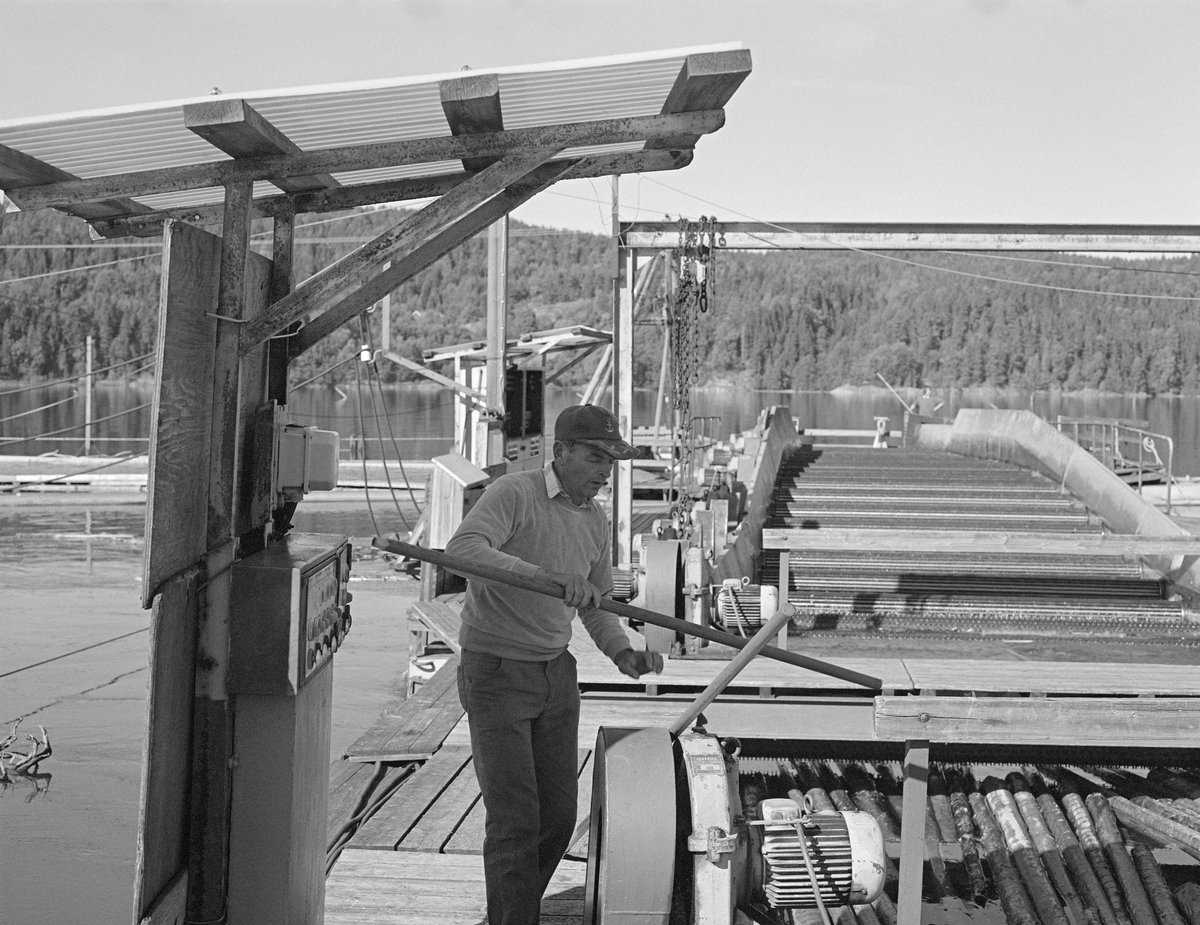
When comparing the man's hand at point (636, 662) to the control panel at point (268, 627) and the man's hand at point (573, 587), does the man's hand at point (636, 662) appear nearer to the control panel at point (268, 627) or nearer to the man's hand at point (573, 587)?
the man's hand at point (573, 587)

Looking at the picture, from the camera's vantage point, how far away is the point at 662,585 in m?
8.80

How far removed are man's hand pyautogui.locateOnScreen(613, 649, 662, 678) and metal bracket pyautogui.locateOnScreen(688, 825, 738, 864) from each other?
715 millimetres

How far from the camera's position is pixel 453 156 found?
12.1ft

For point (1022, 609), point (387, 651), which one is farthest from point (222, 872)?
point (387, 651)

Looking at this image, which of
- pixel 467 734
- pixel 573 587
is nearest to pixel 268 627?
pixel 573 587

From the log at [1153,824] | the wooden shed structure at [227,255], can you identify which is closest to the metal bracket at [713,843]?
the wooden shed structure at [227,255]

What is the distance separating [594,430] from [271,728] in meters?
1.28

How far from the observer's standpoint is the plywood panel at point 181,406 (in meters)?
3.07

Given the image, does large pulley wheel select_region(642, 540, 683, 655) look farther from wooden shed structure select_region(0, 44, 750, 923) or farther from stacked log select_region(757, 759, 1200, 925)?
wooden shed structure select_region(0, 44, 750, 923)

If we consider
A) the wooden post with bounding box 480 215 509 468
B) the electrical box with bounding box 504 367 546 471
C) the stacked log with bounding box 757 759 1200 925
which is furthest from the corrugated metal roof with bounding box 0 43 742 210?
the electrical box with bounding box 504 367 546 471

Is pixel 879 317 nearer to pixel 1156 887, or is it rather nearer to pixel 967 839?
pixel 967 839

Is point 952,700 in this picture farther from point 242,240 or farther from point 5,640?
point 5,640

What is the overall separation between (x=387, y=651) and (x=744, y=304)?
16652 cm

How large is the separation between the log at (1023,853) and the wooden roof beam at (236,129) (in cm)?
455
